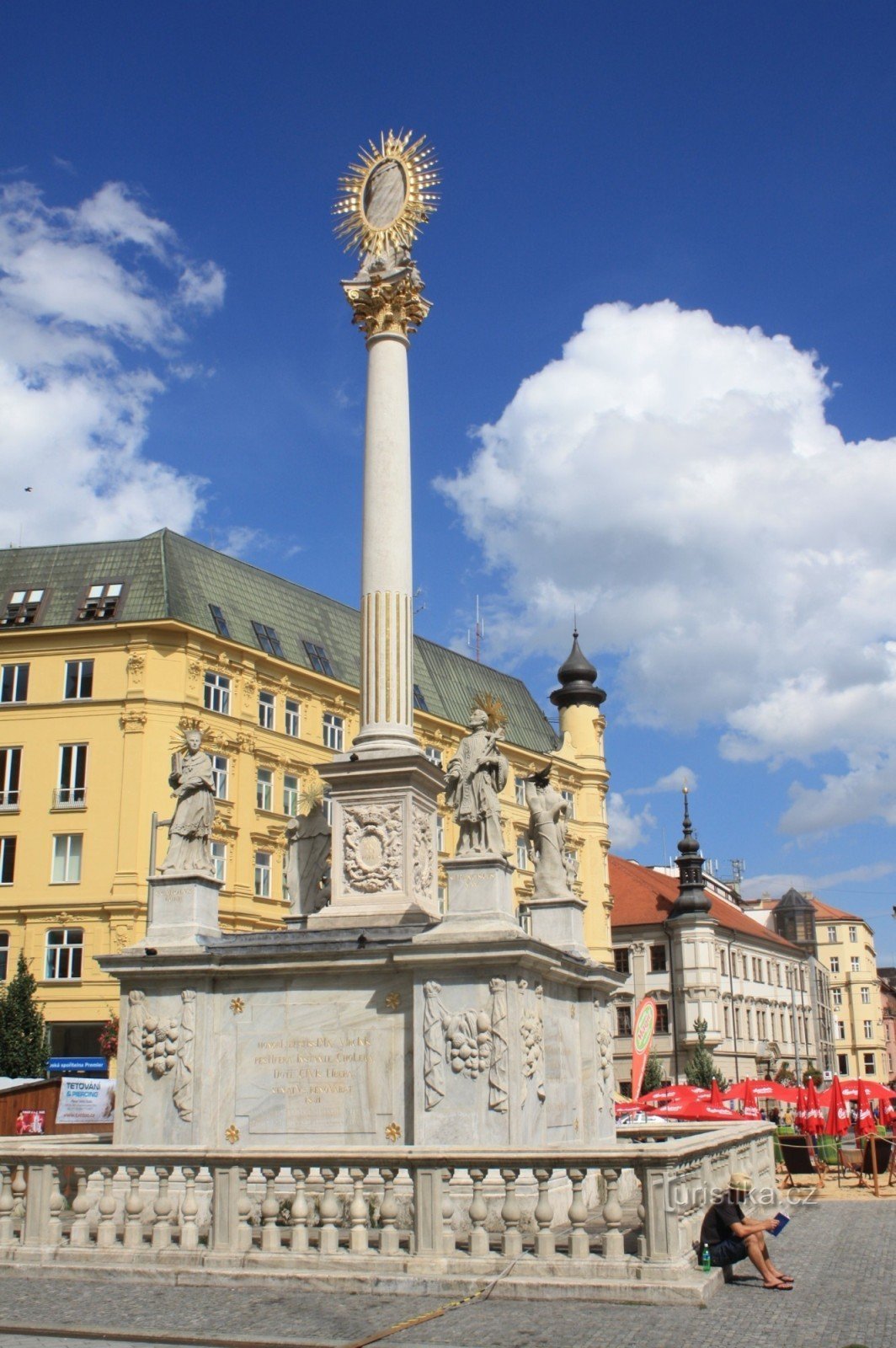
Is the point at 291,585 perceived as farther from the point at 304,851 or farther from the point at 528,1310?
the point at 528,1310

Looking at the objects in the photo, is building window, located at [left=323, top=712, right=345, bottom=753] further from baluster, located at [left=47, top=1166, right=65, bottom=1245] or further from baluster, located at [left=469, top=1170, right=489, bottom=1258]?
baluster, located at [left=469, top=1170, right=489, bottom=1258]

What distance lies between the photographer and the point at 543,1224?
11.5 m

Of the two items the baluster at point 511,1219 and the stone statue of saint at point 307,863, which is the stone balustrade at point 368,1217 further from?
the stone statue of saint at point 307,863

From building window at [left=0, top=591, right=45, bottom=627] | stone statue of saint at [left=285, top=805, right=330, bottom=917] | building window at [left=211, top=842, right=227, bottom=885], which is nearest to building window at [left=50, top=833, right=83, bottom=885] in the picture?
building window at [left=211, top=842, right=227, bottom=885]

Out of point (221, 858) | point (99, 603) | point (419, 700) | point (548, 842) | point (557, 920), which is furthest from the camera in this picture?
point (419, 700)

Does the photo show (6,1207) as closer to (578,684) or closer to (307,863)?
(307,863)

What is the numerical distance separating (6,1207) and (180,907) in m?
5.13

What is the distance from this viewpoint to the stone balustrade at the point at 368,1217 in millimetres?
11281

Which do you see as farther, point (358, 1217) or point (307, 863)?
point (307, 863)

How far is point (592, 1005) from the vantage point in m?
18.9

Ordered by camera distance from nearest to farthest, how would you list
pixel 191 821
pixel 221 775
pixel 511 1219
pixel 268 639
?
pixel 511 1219, pixel 191 821, pixel 221 775, pixel 268 639

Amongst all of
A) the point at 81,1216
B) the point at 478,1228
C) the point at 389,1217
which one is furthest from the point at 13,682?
the point at 478,1228

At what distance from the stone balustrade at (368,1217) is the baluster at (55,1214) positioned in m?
0.02

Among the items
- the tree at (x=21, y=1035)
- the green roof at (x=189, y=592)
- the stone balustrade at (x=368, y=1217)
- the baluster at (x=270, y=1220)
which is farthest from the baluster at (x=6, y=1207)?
the green roof at (x=189, y=592)
